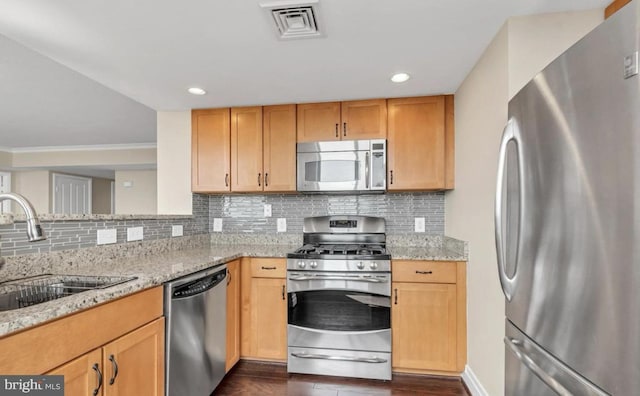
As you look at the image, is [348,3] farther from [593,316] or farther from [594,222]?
[593,316]

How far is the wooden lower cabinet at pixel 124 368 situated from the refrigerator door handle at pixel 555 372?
1.57 m

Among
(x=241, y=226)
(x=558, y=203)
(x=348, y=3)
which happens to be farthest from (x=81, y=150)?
(x=558, y=203)

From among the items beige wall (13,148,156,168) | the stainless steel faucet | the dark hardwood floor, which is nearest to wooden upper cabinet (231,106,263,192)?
the dark hardwood floor

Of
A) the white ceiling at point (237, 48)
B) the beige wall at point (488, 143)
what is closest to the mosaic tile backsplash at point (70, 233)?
the white ceiling at point (237, 48)

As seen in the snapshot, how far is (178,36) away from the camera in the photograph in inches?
64.6

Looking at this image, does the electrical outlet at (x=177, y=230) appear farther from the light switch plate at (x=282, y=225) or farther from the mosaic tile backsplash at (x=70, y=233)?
the light switch plate at (x=282, y=225)

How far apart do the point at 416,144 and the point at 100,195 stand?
27.9 ft

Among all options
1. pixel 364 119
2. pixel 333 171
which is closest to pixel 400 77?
pixel 364 119

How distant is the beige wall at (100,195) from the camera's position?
7.66m

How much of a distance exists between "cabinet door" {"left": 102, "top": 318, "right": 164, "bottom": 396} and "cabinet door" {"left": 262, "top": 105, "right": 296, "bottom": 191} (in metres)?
1.46

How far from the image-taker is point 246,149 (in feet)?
9.00

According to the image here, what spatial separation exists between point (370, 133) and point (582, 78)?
1797 millimetres

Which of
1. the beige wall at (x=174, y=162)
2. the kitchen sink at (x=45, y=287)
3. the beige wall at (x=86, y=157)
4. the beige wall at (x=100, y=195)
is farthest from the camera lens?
the beige wall at (x=100, y=195)

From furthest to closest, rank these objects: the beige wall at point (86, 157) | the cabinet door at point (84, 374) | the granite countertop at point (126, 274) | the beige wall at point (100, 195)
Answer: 1. the beige wall at point (100, 195)
2. the beige wall at point (86, 157)
3. the cabinet door at point (84, 374)
4. the granite countertop at point (126, 274)
